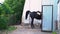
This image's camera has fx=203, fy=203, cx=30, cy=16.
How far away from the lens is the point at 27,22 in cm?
1597

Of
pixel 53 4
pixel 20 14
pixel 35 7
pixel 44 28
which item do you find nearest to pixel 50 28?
pixel 44 28

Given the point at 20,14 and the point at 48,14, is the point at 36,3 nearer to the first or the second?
the point at 20,14

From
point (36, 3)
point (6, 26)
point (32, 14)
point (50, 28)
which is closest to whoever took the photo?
point (6, 26)

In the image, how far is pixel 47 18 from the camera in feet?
38.9

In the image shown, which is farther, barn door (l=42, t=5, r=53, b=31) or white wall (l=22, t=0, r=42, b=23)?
white wall (l=22, t=0, r=42, b=23)

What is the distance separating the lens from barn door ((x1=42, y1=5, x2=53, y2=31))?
11773mm

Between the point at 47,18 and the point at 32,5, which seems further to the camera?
the point at 32,5

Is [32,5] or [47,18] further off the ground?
[32,5]

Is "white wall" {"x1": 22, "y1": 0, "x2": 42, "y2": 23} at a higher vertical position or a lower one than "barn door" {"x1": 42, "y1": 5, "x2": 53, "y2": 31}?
higher

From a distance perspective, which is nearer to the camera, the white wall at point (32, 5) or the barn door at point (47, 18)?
the barn door at point (47, 18)

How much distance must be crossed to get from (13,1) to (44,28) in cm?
603

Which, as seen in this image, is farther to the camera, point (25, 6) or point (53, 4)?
point (25, 6)

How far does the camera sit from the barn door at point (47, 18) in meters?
11.8

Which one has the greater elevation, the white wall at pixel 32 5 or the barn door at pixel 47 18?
the white wall at pixel 32 5
